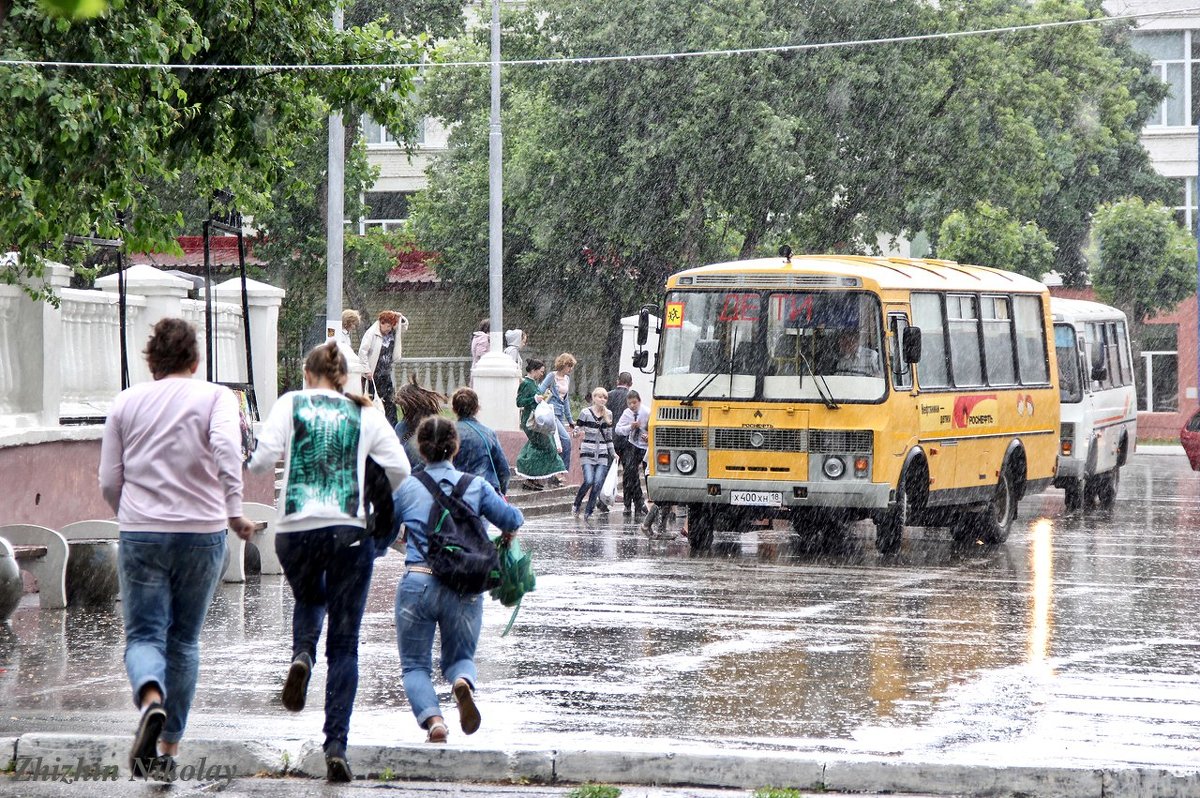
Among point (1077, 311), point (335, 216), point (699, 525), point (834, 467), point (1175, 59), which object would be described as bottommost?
point (699, 525)

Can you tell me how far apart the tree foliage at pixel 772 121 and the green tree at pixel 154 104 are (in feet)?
61.6

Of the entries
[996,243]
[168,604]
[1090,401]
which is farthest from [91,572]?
[996,243]

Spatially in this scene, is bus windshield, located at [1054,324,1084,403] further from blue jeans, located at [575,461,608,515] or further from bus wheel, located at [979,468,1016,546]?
blue jeans, located at [575,461,608,515]

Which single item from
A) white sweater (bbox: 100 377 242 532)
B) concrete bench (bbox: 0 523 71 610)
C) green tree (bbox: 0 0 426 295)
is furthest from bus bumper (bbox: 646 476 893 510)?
white sweater (bbox: 100 377 242 532)

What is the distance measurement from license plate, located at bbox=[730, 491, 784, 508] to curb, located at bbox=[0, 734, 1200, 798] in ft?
34.0

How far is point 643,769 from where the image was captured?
23.9 ft

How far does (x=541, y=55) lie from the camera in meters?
38.2

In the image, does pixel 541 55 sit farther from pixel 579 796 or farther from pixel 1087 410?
pixel 579 796

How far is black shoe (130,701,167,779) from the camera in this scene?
6797 mm

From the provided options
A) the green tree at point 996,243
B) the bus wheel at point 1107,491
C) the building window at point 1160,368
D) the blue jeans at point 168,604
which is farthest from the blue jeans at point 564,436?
the building window at point 1160,368

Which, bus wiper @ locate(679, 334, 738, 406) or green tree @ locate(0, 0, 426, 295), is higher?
green tree @ locate(0, 0, 426, 295)

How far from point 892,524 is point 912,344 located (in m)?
1.81

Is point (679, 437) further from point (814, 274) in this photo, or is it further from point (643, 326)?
point (814, 274)

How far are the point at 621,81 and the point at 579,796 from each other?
30810mm
